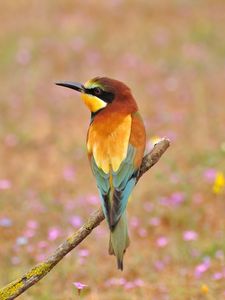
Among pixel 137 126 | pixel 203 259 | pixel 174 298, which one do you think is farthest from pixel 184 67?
pixel 137 126

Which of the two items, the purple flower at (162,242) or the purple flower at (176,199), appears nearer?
the purple flower at (162,242)

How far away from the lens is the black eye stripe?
4098mm

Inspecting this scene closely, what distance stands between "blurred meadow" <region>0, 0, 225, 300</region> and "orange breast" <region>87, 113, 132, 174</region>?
199 centimetres

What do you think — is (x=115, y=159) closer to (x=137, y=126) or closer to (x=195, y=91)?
(x=137, y=126)

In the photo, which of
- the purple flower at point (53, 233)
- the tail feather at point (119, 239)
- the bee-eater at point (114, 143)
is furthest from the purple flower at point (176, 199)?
the tail feather at point (119, 239)

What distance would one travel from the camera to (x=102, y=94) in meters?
4.13

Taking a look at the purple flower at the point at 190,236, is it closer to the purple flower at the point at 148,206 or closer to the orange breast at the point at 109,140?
the purple flower at the point at 148,206

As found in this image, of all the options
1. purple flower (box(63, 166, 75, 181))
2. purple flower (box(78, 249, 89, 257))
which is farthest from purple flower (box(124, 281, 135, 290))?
purple flower (box(63, 166, 75, 181))

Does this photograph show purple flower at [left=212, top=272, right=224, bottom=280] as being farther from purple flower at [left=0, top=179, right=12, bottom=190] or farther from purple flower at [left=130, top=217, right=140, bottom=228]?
purple flower at [left=0, top=179, right=12, bottom=190]

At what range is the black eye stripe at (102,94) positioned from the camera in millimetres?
4098

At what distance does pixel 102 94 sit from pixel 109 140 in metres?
0.26

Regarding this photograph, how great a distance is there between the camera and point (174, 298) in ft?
19.3

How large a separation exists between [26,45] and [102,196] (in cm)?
1231

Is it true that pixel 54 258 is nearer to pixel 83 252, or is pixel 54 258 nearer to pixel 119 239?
pixel 119 239
